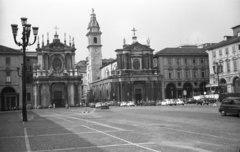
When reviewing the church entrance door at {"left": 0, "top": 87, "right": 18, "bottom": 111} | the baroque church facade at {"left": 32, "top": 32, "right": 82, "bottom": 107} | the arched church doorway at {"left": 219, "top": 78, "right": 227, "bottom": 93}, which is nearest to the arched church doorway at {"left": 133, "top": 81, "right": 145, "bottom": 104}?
the baroque church facade at {"left": 32, "top": 32, "right": 82, "bottom": 107}

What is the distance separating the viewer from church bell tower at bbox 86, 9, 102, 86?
103375mm

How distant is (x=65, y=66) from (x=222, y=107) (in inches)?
2501

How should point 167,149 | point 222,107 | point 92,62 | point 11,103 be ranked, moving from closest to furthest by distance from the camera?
point 167,149
point 222,107
point 11,103
point 92,62

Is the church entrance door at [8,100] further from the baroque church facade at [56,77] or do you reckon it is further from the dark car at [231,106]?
the dark car at [231,106]

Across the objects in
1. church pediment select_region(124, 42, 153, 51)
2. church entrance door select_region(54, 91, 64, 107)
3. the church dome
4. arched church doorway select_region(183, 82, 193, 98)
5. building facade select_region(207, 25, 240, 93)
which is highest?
the church dome

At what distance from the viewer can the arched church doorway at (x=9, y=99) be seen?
69438 millimetres

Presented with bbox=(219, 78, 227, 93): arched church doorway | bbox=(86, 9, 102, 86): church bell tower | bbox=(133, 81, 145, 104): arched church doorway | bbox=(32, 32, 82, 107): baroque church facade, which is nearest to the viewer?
bbox=(219, 78, 227, 93): arched church doorway

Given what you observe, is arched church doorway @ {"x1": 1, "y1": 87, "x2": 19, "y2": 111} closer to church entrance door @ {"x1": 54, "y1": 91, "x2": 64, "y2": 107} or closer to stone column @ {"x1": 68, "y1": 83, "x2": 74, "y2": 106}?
church entrance door @ {"x1": 54, "y1": 91, "x2": 64, "y2": 107}

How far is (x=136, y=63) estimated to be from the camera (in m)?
→ 88.8

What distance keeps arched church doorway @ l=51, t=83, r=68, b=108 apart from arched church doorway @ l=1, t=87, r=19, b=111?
43.5 feet

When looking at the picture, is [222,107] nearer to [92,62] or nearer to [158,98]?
[158,98]

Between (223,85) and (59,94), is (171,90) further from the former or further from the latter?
(59,94)

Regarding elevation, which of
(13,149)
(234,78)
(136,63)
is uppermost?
(136,63)

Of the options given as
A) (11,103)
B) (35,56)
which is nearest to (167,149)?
(11,103)
